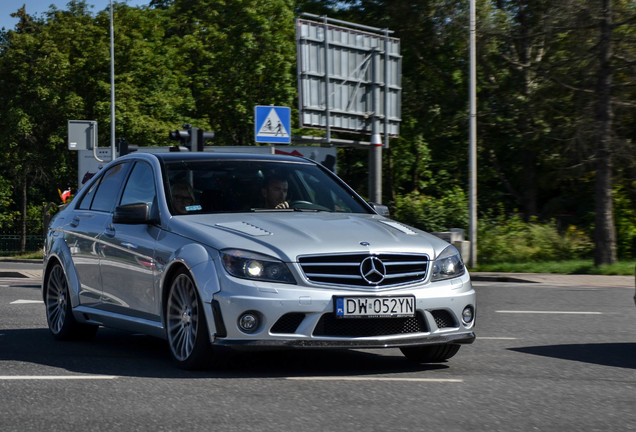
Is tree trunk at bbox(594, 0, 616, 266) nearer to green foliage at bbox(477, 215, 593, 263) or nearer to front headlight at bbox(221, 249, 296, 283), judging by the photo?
green foliage at bbox(477, 215, 593, 263)

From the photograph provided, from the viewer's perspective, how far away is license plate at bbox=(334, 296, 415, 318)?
22.5ft

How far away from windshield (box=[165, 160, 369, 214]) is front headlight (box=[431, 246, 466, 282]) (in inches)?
46.2

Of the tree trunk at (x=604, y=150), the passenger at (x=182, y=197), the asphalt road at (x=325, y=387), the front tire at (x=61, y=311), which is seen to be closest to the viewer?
the asphalt road at (x=325, y=387)

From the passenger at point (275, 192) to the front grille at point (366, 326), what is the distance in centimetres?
147

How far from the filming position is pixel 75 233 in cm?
933

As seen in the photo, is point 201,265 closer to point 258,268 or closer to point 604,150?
point 258,268

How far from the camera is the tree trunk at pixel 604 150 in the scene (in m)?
21.7

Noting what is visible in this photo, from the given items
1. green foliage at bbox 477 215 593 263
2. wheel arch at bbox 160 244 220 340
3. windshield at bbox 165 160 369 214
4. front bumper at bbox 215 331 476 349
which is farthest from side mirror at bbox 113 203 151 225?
green foliage at bbox 477 215 593 263

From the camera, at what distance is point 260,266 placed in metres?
6.86

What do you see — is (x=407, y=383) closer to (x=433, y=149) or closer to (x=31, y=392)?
(x=31, y=392)

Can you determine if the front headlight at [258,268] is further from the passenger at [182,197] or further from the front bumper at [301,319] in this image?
the passenger at [182,197]

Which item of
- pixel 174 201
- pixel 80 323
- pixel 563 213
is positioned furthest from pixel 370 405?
pixel 563 213

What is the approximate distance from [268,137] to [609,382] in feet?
46.8

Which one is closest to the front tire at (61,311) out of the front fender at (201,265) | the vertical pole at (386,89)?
the front fender at (201,265)
